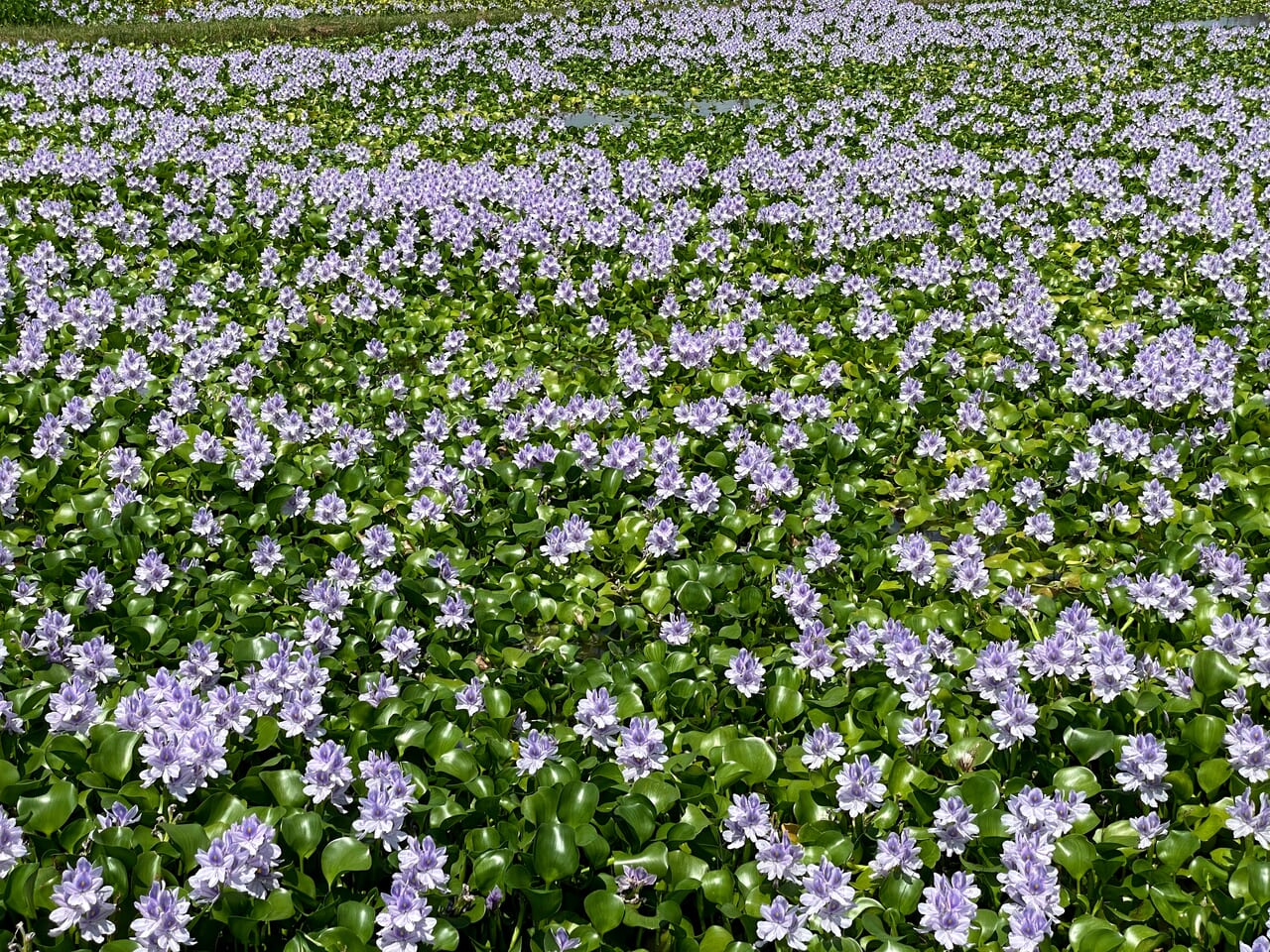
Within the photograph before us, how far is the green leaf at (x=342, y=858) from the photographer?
2.58 metres

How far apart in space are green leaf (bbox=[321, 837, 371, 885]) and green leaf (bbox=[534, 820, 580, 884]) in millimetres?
417

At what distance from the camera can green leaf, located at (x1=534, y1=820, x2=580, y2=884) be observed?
2607 millimetres

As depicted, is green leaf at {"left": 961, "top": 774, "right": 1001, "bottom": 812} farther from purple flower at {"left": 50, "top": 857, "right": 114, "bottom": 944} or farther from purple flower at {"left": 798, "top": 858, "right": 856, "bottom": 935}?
purple flower at {"left": 50, "top": 857, "right": 114, "bottom": 944}

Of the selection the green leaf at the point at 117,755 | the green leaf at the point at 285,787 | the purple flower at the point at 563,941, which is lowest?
the purple flower at the point at 563,941

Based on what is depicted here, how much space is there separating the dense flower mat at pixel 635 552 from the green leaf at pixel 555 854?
0.04 feet

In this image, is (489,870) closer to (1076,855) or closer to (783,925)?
(783,925)

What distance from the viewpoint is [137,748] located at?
2.79 metres

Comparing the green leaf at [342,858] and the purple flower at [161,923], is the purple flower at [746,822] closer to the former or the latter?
the green leaf at [342,858]

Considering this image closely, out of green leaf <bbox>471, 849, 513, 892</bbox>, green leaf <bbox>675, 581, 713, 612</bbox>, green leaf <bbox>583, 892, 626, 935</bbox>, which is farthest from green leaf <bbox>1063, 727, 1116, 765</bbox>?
green leaf <bbox>471, 849, 513, 892</bbox>

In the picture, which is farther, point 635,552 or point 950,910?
point 635,552

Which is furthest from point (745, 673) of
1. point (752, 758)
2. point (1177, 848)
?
point (1177, 848)

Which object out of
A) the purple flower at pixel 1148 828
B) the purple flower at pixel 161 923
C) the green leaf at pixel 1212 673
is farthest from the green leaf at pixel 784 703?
the purple flower at pixel 161 923

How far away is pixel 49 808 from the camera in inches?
105

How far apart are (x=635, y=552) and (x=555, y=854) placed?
1.85m
